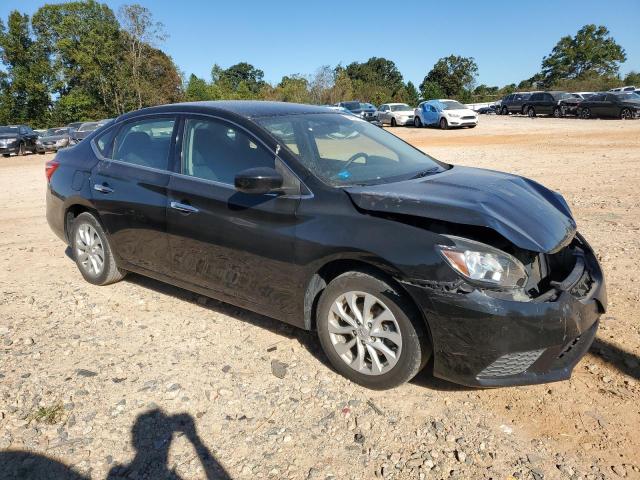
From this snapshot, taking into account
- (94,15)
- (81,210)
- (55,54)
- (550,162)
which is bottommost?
(550,162)

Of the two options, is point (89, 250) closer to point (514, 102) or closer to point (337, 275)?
point (337, 275)

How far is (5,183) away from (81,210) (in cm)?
1062

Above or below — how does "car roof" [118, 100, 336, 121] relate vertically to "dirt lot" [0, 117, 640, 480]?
above

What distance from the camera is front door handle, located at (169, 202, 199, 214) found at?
3.93 metres

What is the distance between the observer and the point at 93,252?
16.5 feet

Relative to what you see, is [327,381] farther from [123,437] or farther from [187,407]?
[123,437]

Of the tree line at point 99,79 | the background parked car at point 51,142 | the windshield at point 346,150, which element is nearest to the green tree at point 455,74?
the tree line at point 99,79

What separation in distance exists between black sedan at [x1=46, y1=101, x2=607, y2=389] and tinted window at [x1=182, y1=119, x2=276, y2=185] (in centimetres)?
1

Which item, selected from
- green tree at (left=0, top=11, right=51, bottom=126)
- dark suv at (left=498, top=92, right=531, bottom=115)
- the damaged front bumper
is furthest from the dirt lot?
green tree at (left=0, top=11, right=51, bottom=126)

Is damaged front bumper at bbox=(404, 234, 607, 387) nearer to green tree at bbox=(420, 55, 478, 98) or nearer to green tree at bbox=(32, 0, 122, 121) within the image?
green tree at bbox=(32, 0, 122, 121)

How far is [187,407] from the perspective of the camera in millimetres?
3133

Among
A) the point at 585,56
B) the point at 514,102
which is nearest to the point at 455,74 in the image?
the point at 585,56

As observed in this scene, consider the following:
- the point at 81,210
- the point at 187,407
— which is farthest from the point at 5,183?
the point at 187,407

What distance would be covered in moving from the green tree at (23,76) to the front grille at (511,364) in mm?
63170
